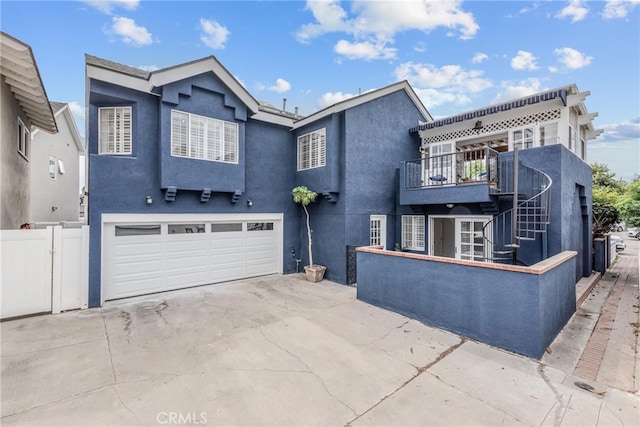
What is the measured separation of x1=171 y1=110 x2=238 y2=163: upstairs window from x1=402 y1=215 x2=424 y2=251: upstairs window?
699cm

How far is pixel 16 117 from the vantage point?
26.1 ft

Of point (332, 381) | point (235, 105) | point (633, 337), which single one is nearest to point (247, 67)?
point (235, 105)

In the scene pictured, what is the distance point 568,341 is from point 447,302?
7.31ft

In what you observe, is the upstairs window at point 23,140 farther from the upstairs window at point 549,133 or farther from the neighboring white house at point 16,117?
the upstairs window at point 549,133

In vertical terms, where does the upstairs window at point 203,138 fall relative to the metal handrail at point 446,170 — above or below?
above

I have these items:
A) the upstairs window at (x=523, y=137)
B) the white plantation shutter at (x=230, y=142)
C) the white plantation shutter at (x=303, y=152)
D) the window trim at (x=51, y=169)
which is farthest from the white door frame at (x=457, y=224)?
the window trim at (x=51, y=169)

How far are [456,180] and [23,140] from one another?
14034 mm

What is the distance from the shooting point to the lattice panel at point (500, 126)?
8.19m

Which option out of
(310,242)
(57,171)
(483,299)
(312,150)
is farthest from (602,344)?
(57,171)

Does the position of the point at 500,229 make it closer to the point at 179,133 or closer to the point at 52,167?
the point at 179,133

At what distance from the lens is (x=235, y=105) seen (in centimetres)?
908

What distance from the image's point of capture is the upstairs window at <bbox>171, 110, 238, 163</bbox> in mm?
8086

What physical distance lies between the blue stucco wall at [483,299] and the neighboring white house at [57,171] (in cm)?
1428

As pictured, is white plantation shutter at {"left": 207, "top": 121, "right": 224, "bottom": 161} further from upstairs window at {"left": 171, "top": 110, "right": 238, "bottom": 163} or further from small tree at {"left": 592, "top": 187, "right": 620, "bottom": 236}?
small tree at {"left": 592, "top": 187, "right": 620, "bottom": 236}
